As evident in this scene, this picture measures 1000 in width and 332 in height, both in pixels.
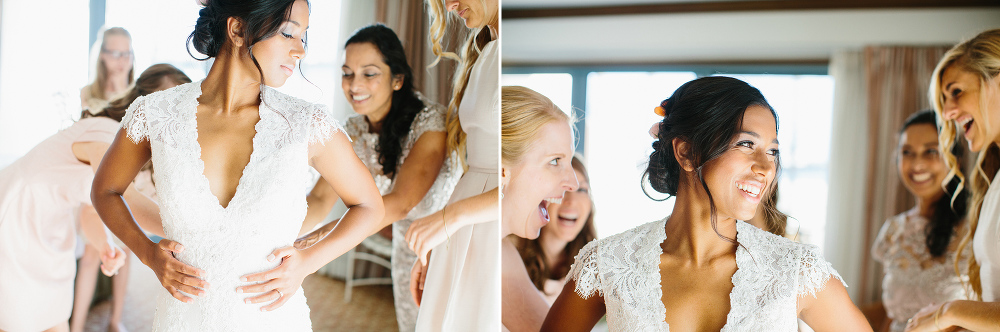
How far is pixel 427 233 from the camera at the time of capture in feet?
4.16

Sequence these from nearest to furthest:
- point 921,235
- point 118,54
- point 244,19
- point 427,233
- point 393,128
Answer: point 244,19
point 393,128
point 427,233
point 118,54
point 921,235

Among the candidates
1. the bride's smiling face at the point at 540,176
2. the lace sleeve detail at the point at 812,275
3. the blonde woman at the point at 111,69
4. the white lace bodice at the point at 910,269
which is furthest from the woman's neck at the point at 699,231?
the blonde woman at the point at 111,69

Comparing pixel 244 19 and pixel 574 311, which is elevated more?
pixel 244 19

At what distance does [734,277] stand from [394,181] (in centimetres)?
70

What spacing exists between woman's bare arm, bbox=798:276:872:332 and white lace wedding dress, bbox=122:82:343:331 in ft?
3.18


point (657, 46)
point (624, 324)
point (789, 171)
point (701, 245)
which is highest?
point (657, 46)

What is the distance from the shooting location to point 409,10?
4.00ft

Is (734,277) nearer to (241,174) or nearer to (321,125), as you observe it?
(321,125)

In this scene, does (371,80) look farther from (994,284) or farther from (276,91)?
(994,284)

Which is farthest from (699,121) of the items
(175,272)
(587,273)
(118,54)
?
(118,54)

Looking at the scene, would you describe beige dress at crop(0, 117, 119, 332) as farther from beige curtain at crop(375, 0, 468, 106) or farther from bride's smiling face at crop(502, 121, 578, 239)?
bride's smiling face at crop(502, 121, 578, 239)

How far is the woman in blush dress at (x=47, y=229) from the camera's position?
1417 millimetres

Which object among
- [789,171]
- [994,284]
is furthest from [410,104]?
[994,284]

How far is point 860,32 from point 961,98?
0.35 metres
